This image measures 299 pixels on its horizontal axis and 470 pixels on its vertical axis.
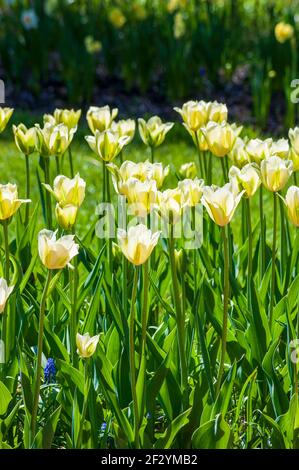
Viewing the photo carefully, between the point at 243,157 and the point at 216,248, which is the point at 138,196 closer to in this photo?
the point at 243,157

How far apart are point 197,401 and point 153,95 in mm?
4529

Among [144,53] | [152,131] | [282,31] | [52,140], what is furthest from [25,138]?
[144,53]

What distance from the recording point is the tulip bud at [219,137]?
8.04ft

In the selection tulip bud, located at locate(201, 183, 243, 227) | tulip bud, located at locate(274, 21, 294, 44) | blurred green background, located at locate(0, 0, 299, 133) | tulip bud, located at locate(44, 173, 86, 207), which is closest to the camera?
tulip bud, located at locate(201, 183, 243, 227)

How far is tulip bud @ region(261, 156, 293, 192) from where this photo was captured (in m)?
2.14

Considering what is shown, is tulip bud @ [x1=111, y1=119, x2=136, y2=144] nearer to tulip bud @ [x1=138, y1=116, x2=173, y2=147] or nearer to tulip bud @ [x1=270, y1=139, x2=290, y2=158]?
tulip bud @ [x1=138, y1=116, x2=173, y2=147]

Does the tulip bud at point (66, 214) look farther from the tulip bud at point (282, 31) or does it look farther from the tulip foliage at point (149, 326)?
the tulip bud at point (282, 31)

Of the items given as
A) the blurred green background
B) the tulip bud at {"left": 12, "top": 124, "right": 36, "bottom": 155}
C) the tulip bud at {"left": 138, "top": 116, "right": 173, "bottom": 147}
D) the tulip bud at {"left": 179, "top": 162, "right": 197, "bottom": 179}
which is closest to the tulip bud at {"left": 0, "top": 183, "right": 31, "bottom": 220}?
the tulip bud at {"left": 12, "top": 124, "right": 36, "bottom": 155}

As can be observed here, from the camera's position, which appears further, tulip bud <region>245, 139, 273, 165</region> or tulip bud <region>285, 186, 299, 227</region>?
tulip bud <region>245, 139, 273, 165</region>

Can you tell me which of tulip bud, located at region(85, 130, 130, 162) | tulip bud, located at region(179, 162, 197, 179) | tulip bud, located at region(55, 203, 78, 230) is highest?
tulip bud, located at region(85, 130, 130, 162)

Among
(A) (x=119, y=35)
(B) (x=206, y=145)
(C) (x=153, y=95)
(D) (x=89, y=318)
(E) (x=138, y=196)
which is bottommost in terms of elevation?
(D) (x=89, y=318)

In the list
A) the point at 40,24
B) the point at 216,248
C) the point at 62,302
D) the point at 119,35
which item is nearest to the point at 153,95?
the point at 119,35

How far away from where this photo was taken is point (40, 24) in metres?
6.23

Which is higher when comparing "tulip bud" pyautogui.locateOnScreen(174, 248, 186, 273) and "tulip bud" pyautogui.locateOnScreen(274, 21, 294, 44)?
"tulip bud" pyautogui.locateOnScreen(274, 21, 294, 44)
